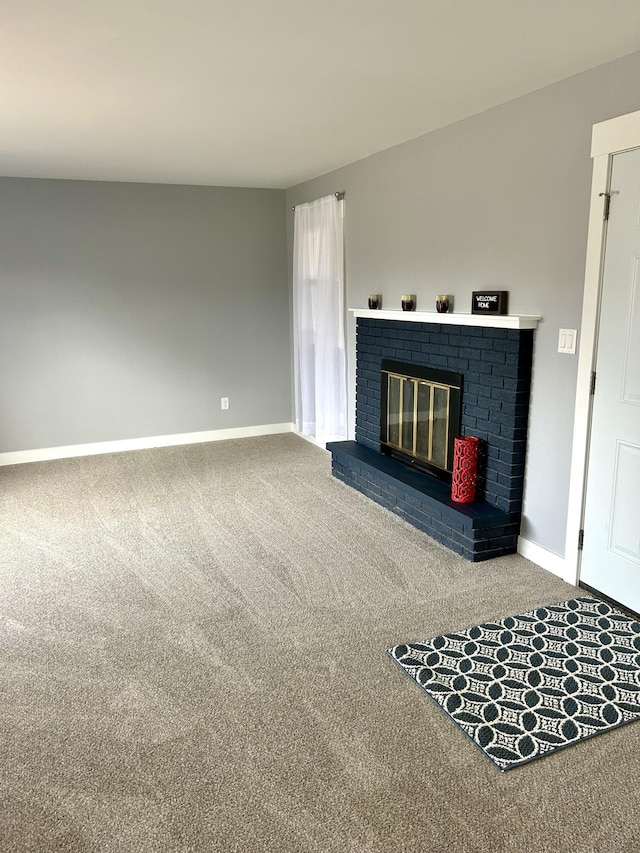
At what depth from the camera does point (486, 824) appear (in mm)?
1757

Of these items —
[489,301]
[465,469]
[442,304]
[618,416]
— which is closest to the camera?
[618,416]

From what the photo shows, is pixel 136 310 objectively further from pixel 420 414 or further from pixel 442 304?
pixel 442 304

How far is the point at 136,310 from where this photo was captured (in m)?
5.60

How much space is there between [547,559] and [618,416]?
2.90 feet

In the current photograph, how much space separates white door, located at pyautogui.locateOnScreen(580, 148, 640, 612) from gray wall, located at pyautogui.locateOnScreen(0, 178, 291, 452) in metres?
3.78

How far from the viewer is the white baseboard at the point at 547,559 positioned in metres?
3.15

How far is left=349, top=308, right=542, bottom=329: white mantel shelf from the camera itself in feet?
10.4

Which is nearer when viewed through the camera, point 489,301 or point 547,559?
point 547,559

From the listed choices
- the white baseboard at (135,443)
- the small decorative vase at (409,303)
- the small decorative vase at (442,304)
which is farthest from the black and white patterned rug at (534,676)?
the white baseboard at (135,443)

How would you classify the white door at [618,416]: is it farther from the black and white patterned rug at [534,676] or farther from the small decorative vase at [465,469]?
the small decorative vase at [465,469]

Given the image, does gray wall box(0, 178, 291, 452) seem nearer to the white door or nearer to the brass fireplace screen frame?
the brass fireplace screen frame

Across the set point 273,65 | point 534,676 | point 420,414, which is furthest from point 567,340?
point 273,65

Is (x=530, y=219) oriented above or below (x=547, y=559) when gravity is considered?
above

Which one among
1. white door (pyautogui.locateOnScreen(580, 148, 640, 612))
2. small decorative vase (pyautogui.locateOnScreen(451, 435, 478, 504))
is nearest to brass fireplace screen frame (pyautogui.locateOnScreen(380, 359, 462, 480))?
small decorative vase (pyautogui.locateOnScreen(451, 435, 478, 504))
